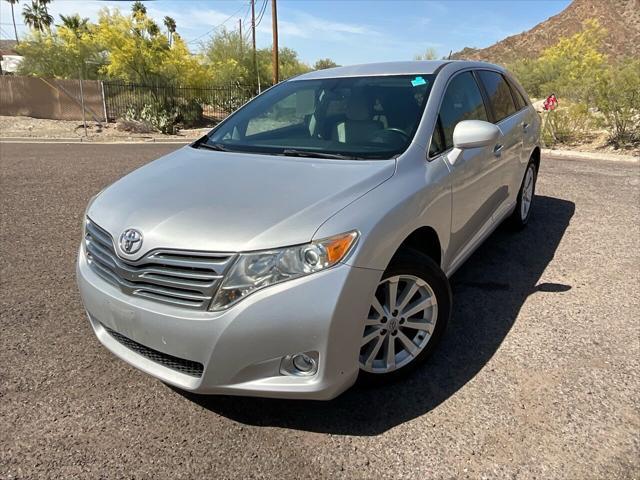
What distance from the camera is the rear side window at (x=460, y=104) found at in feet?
10.5

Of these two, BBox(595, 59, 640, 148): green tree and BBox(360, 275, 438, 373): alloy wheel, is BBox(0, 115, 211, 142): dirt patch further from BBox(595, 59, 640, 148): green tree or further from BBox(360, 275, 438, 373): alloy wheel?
BBox(360, 275, 438, 373): alloy wheel

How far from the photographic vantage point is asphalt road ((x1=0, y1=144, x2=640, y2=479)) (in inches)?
84.4

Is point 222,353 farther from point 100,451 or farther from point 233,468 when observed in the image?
point 100,451

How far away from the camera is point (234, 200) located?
2363 mm

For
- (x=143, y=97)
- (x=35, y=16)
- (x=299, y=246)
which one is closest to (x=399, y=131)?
(x=299, y=246)

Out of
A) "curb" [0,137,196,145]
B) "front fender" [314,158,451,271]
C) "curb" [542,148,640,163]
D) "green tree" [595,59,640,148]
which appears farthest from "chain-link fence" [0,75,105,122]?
"front fender" [314,158,451,271]

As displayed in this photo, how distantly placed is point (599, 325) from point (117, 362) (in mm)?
3062

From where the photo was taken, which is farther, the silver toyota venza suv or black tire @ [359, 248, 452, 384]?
black tire @ [359, 248, 452, 384]

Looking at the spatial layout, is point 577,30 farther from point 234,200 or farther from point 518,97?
point 234,200

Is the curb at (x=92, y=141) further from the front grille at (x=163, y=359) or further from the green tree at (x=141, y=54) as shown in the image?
the front grille at (x=163, y=359)

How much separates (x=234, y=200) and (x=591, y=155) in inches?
429

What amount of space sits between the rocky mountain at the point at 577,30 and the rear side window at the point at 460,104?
227 feet

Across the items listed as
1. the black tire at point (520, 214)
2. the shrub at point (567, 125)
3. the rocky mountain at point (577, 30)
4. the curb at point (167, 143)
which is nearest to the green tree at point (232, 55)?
the curb at point (167, 143)

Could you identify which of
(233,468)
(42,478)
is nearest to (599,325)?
(233,468)
